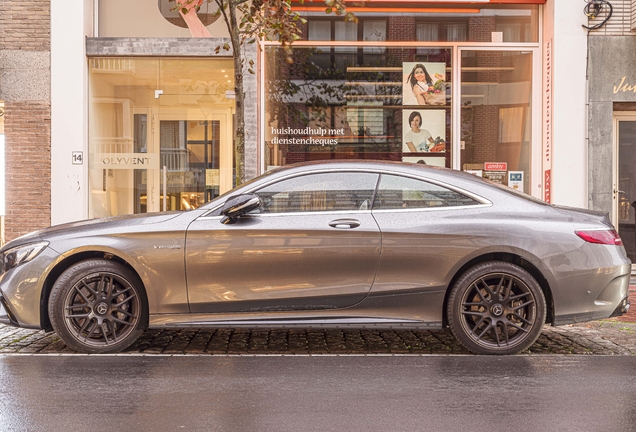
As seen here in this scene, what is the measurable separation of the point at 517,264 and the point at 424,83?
717 cm

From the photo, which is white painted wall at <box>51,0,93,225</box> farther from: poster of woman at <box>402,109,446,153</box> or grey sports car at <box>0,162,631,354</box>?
grey sports car at <box>0,162,631,354</box>

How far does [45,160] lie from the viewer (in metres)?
12.5

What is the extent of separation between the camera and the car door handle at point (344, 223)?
20.4ft

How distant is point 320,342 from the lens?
6891mm

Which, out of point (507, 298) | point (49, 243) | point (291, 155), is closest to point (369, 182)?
point (507, 298)

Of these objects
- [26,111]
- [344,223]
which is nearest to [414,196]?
[344,223]

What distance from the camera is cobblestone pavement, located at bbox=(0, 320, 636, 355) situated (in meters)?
6.48

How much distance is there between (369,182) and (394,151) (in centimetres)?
664

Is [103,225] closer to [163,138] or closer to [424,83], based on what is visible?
[163,138]

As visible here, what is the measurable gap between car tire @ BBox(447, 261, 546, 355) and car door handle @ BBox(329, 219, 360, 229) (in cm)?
91

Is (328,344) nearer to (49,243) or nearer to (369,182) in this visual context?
(369,182)

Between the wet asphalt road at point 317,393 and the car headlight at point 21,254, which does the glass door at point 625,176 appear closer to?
the wet asphalt road at point 317,393

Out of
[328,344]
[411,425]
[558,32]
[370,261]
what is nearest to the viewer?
[411,425]

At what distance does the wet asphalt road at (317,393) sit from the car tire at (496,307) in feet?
0.46
